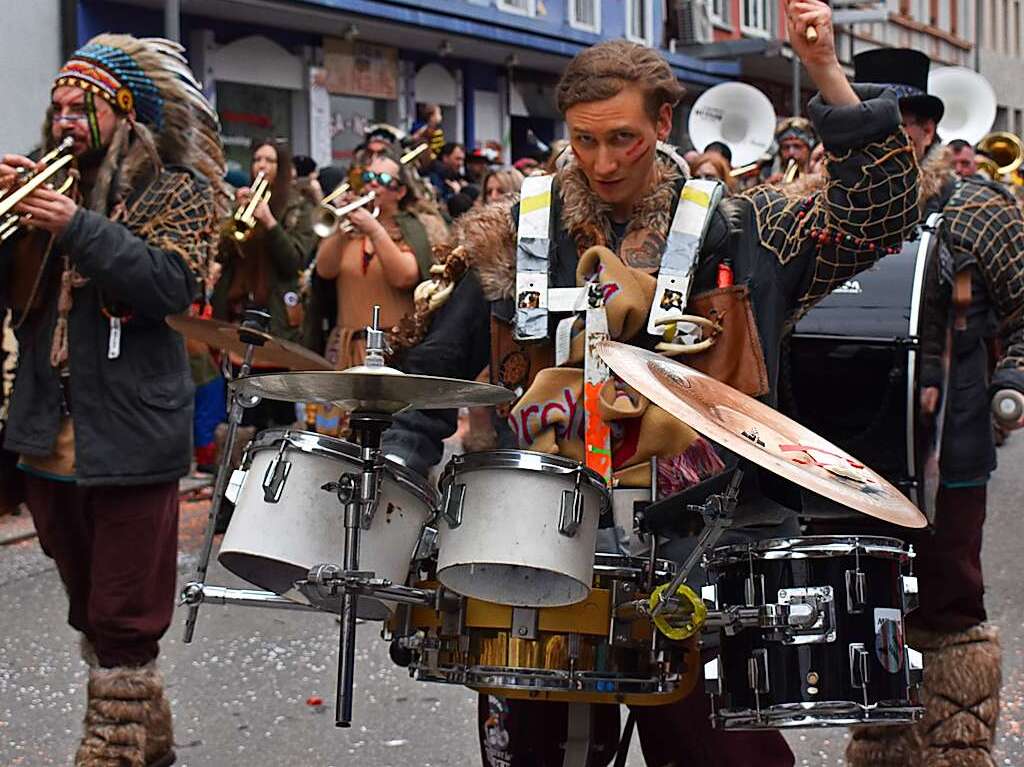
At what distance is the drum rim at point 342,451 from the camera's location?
2.70m

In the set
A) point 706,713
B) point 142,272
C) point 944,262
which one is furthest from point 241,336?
point 944,262

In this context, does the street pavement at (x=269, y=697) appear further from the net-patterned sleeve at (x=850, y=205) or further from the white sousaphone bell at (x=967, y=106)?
the white sousaphone bell at (x=967, y=106)

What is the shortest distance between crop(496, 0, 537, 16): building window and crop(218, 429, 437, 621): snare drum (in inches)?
643

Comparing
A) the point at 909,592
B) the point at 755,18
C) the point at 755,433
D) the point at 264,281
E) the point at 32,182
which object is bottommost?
the point at 909,592

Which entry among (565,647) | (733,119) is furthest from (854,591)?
(733,119)

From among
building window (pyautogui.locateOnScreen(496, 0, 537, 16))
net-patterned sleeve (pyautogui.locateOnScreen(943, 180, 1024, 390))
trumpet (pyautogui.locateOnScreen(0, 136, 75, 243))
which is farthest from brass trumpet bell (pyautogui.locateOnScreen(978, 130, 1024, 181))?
trumpet (pyautogui.locateOnScreen(0, 136, 75, 243))

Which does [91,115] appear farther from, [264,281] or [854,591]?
[264,281]

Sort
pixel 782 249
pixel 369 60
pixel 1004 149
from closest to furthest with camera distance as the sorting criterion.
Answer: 1. pixel 782 249
2. pixel 1004 149
3. pixel 369 60

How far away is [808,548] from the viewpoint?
2.72 m

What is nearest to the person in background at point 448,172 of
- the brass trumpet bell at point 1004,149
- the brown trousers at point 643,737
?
the brass trumpet bell at point 1004,149

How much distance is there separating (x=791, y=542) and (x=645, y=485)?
1.05 ft

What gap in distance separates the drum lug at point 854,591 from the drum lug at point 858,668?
0.06 m

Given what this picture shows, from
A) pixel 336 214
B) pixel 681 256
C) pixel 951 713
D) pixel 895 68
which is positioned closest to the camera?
pixel 681 256

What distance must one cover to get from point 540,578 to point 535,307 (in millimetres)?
588
